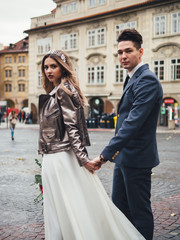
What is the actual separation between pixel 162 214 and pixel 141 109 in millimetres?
2368

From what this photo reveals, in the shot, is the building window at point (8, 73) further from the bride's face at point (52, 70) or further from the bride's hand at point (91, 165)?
the bride's hand at point (91, 165)

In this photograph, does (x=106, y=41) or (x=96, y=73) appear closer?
(x=106, y=41)

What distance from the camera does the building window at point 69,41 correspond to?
109 feet

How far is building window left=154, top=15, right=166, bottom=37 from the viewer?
27.4 metres

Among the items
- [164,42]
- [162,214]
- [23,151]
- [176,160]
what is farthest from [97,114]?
[162,214]

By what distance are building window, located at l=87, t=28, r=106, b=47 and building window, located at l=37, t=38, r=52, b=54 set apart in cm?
A: 554

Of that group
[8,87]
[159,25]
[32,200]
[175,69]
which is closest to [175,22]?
[159,25]

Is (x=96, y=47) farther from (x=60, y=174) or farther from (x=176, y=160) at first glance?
(x=60, y=174)

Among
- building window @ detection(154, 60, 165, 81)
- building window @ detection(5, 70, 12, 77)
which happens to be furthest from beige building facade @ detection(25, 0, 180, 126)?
building window @ detection(5, 70, 12, 77)

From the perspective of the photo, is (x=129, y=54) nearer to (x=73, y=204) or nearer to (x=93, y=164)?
(x=93, y=164)

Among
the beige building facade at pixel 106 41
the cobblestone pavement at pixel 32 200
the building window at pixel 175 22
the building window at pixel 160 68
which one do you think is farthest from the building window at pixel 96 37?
the cobblestone pavement at pixel 32 200

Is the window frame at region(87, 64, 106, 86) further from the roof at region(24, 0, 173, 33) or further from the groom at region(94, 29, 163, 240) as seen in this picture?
the groom at region(94, 29, 163, 240)

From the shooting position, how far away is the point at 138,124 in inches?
101

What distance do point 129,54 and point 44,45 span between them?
113 ft
